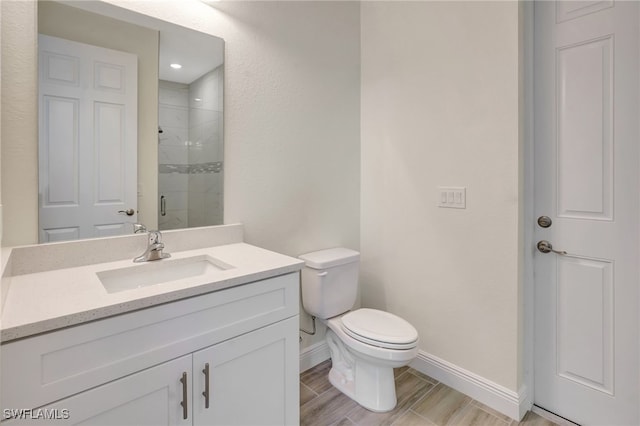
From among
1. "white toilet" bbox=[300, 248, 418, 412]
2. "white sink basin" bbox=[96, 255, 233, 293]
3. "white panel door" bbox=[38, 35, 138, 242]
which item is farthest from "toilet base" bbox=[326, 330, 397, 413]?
"white panel door" bbox=[38, 35, 138, 242]

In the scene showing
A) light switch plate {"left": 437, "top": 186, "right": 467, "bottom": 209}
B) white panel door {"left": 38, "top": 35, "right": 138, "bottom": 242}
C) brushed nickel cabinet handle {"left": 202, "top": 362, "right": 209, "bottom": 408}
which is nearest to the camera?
brushed nickel cabinet handle {"left": 202, "top": 362, "right": 209, "bottom": 408}

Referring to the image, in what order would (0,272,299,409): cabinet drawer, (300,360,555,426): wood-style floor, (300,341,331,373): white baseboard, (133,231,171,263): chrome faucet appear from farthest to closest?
(300,341,331,373): white baseboard < (300,360,555,426): wood-style floor < (133,231,171,263): chrome faucet < (0,272,299,409): cabinet drawer

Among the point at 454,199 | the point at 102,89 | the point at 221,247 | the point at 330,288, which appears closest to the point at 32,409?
the point at 221,247

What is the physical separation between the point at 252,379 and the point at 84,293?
608 mm

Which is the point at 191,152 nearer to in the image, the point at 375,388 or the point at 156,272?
the point at 156,272

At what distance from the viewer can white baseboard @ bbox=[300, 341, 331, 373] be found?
2.02m

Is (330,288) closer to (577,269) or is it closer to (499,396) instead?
(499,396)

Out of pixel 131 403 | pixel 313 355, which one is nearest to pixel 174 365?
pixel 131 403

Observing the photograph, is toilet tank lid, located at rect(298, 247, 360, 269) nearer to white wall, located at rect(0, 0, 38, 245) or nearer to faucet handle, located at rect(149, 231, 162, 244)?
faucet handle, located at rect(149, 231, 162, 244)

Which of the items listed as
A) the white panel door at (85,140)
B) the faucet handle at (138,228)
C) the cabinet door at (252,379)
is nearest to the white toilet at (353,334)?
the cabinet door at (252,379)

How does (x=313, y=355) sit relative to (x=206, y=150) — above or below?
below

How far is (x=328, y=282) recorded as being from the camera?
74.3 inches

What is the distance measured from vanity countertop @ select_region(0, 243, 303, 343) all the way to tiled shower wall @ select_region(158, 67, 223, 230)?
344mm

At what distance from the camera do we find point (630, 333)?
1423 mm
